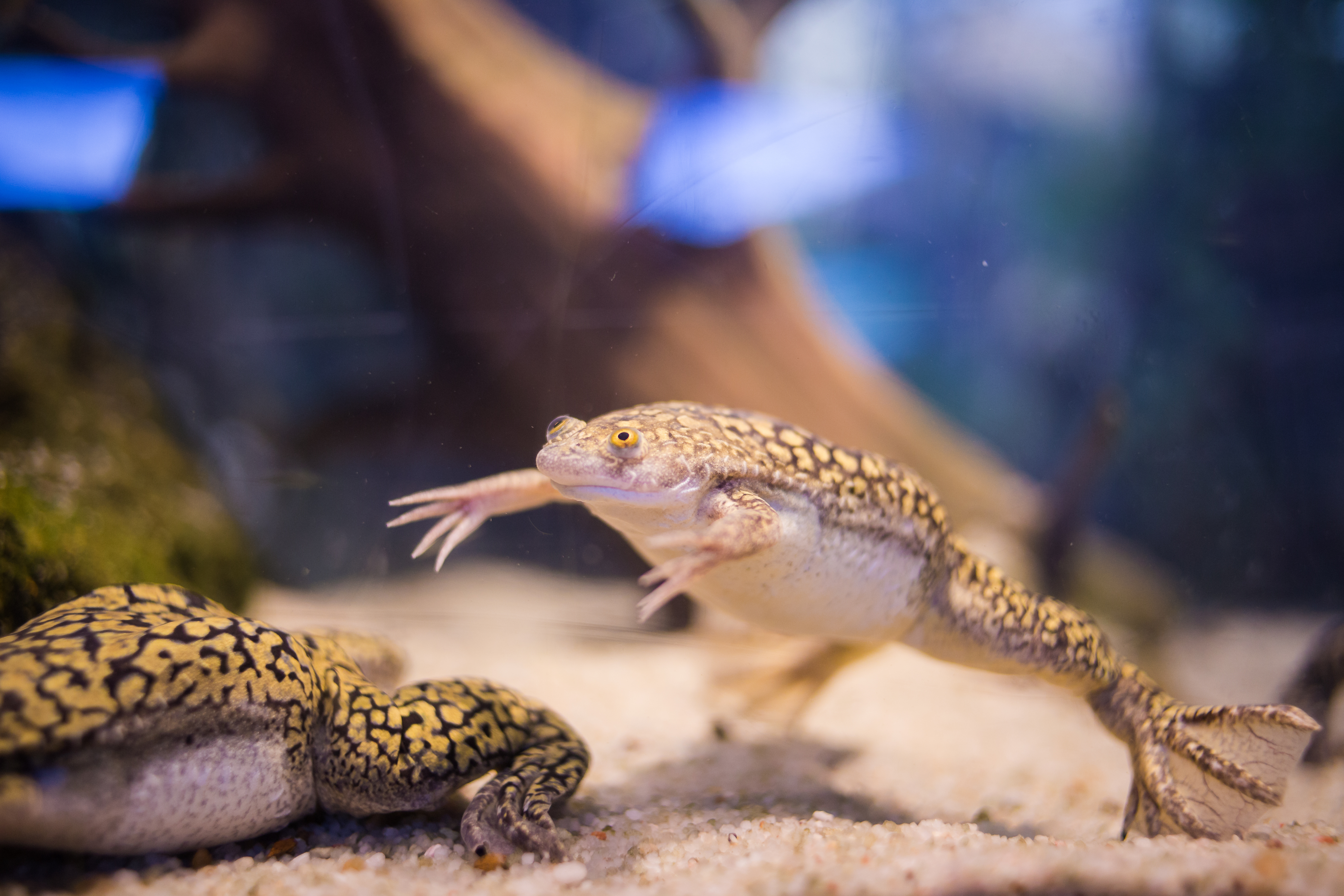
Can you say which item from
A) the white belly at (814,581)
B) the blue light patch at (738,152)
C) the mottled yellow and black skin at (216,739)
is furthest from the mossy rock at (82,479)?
the blue light patch at (738,152)

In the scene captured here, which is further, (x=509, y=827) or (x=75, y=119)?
(x=75, y=119)

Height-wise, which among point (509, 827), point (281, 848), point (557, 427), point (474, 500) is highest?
point (557, 427)

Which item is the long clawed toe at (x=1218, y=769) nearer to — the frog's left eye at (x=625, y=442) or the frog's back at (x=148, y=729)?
the frog's left eye at (x=625, y=442)

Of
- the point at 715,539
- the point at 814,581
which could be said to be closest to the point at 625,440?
the point at 715,539

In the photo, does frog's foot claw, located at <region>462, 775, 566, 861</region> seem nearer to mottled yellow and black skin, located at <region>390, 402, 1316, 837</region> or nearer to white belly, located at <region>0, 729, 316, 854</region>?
white belly, located at <region>0, 729, 316, 854</region>

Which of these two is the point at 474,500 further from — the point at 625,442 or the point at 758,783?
the point at 758,783

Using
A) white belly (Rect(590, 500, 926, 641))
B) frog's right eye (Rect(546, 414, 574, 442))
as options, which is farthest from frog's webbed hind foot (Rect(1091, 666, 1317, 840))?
frog's right eye (Rect(546, 414, 574, 442))

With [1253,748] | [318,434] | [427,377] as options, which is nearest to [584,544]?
[427,377]
